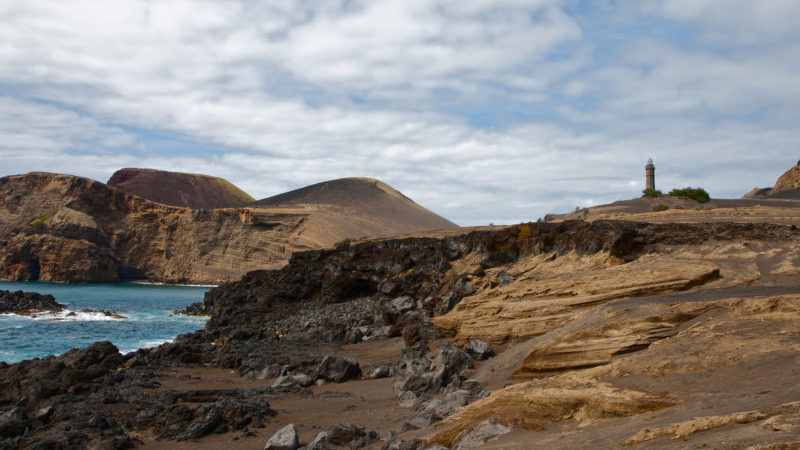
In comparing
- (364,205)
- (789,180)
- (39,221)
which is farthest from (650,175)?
(39,221)

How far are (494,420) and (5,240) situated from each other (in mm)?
114289

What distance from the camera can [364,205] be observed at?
140250 millimetres

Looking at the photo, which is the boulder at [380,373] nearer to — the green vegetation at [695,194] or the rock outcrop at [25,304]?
the rock outcrop at [25,304]

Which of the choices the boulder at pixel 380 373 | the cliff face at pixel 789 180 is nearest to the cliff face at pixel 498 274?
the boulder at pixel 380 373

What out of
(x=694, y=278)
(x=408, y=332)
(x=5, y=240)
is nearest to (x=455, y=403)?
(x=694, y=278)

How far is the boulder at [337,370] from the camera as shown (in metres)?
15.5

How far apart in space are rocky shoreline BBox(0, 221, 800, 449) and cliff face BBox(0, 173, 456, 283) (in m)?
73.5

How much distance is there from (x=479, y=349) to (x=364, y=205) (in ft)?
414

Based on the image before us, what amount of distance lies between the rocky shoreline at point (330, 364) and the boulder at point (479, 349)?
0.03 meters

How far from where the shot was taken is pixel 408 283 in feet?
119

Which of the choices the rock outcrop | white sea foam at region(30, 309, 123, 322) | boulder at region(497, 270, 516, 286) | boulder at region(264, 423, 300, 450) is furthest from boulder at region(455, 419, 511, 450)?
the rock outcrop

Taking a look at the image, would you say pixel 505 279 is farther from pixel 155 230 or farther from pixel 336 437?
pixel 155 230

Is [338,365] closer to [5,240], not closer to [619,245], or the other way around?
[619,245]

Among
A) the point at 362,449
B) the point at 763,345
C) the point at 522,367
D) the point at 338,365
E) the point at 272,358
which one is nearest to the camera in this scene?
the point at 763,345
